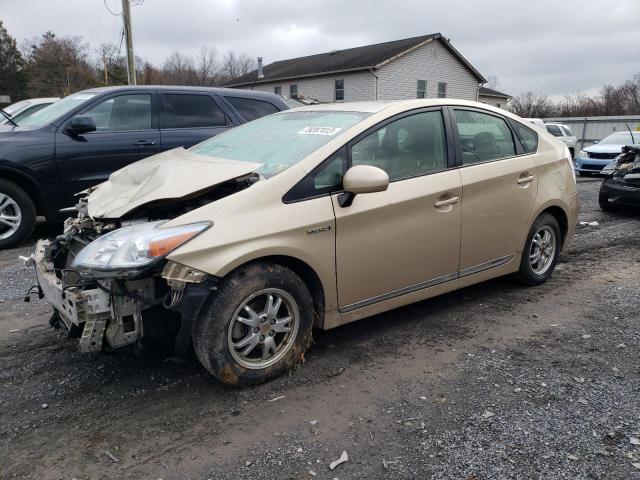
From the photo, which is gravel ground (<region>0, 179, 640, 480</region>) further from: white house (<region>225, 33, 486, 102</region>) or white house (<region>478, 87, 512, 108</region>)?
white house (<region>478, 87, 512, 108</region>)

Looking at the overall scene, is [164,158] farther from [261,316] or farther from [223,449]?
[223,449]

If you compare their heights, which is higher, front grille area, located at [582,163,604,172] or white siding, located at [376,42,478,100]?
white siding, located at [376,42,478,100]

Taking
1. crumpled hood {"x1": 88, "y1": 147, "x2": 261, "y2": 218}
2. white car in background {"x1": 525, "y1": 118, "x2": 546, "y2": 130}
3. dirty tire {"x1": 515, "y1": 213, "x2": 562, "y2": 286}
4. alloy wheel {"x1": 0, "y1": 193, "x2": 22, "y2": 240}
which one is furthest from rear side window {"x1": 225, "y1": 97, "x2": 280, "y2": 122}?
dirty tire {"x1": 515, "y1": 213, "x2": 562, "y2": 286}

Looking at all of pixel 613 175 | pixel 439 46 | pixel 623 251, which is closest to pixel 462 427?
pixel 623 251

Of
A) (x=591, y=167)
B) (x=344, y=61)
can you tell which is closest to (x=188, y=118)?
(x=591, y=167)

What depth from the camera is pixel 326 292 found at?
3.40 meters

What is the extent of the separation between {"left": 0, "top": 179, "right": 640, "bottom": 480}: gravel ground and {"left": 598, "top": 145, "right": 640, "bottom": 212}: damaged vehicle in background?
203 inches

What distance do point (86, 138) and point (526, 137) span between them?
4988mm

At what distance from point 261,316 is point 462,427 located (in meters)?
1.26

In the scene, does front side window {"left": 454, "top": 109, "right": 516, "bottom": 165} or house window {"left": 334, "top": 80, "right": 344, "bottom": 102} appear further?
house window {"left": 334, "top": 80, "right": 344, "bottom": 102}

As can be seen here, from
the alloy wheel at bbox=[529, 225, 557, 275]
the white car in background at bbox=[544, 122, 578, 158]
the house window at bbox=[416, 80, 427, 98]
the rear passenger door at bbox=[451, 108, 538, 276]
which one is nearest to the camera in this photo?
the rear passenger door at bbox=[451, 108, 538, 276]

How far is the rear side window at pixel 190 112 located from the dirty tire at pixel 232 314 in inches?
184

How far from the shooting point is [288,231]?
3.17 meters

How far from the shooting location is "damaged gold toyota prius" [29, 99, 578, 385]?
290cm
